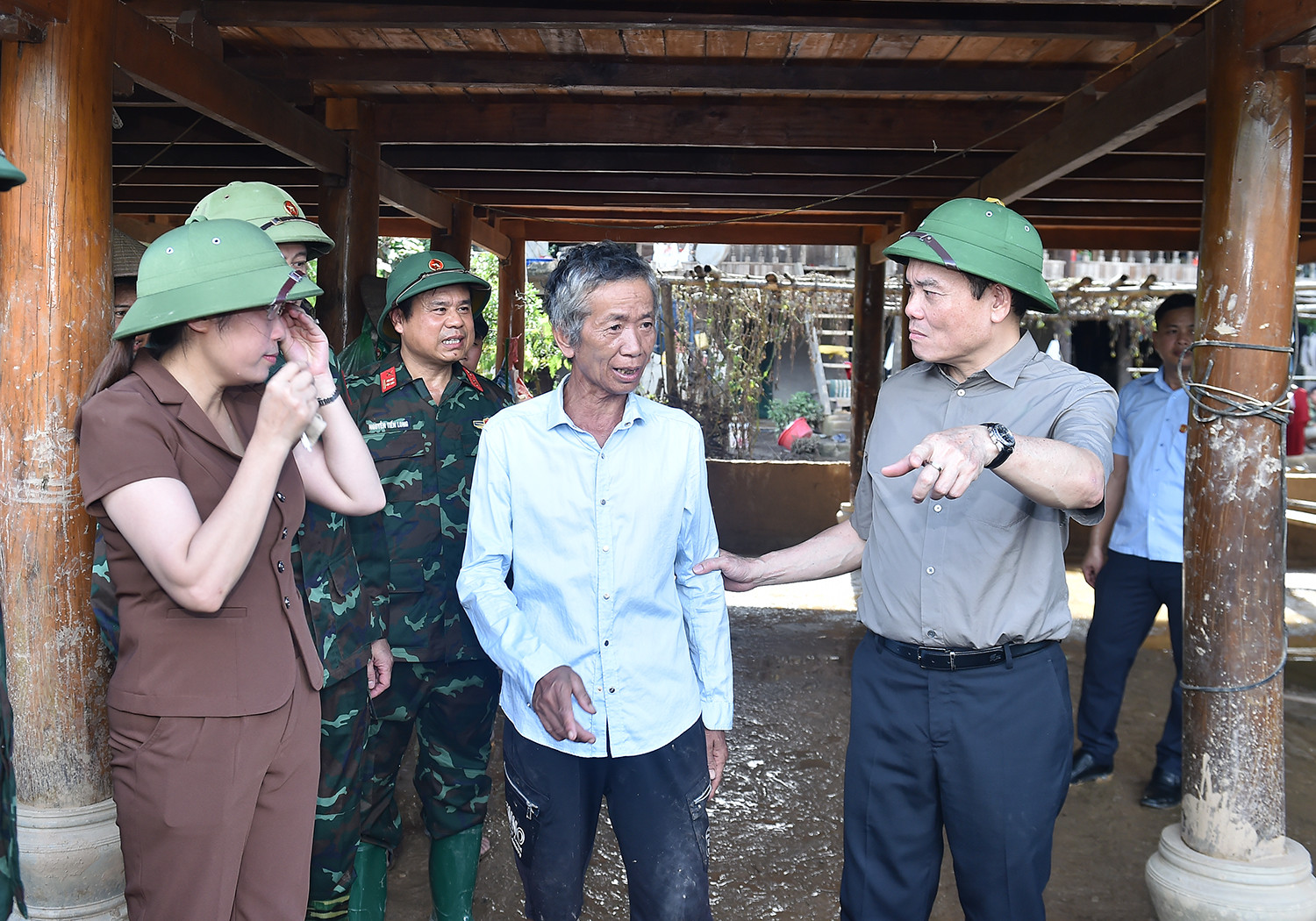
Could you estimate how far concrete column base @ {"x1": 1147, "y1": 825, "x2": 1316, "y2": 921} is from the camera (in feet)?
10.1

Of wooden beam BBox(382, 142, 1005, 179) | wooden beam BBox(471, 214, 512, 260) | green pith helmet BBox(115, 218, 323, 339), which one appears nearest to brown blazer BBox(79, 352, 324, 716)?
green pith helmet BBox(115, 218, 323, 339)

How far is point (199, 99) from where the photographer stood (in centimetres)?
376

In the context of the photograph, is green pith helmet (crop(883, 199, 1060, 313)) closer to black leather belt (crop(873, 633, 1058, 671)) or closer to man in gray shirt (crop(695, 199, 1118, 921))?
man in gray shirt (crop(695, 199, 1118, 921))

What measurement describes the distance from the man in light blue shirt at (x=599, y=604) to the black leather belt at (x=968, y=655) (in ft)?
1.56

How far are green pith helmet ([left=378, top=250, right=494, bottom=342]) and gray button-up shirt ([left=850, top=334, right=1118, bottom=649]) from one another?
1.44m

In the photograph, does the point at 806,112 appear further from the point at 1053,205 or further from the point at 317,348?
the point at 317,348

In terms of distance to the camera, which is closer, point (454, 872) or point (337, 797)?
point (337, 797)

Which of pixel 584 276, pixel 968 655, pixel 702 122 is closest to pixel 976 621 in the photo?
pixel 968 655

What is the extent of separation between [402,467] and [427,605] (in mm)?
402

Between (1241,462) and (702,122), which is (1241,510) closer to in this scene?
(1241,462)

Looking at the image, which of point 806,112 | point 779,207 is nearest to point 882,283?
point 779,207

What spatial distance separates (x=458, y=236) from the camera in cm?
773

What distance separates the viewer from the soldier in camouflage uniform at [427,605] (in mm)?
2850

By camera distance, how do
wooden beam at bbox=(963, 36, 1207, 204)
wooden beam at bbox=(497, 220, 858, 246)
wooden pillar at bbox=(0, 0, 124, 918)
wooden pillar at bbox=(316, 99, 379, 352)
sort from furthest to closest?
wooden beam at bbox=(497, 220, 858, 246), wooden pillar at bbox=(316, 99, 379, 352), wooden beam at bbox=(963, 36, 1207, 204), wooden pillar at bbox=(0, 0, 124, 918)
